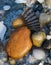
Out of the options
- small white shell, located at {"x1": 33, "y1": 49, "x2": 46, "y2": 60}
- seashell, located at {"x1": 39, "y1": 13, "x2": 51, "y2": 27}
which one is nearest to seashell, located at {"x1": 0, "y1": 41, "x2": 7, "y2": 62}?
small white shell, located at {"x1": 33, "y1": 49, "x2": 46, "y2": 60}

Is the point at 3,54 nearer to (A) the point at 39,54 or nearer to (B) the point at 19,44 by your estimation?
(B) the point at 19,44

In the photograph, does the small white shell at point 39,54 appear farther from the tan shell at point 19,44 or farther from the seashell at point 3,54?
the seashell at point 3,54

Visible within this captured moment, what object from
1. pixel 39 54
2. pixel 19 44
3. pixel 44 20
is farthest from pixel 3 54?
pixel 44 20

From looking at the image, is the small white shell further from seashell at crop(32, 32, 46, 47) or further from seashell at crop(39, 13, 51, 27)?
seashell at crop(39, 13, 51, 27)

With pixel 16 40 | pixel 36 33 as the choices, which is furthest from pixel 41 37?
pixel 16 40

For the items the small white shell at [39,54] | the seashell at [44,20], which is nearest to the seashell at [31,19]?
the seashell at [44,20]

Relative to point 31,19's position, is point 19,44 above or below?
below

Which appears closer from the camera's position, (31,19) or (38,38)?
(38,38)

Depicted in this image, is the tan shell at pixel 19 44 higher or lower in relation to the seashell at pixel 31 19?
lower

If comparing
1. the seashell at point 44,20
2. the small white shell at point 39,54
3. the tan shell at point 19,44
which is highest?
the seashell at point 44,20
